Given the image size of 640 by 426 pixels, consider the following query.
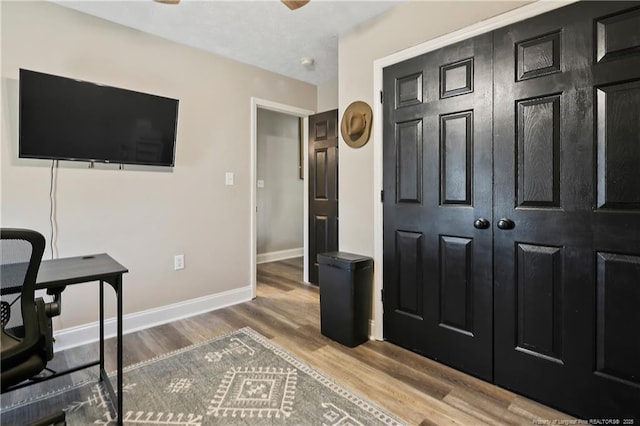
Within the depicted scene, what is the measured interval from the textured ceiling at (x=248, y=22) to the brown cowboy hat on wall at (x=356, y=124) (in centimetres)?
66

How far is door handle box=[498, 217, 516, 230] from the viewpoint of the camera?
171 cm

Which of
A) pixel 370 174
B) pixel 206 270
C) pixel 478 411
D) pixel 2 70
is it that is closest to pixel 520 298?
pixel 478 411

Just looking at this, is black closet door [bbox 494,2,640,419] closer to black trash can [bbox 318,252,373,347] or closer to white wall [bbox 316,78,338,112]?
black trash can [bbox 318,252,373,347]

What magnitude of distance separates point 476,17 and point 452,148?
30.1 inches

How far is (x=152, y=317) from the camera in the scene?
2.69m

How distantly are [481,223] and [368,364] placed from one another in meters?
1.13

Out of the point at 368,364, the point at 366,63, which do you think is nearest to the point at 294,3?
the point at 366,63

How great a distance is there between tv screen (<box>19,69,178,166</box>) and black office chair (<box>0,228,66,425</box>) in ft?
3.72

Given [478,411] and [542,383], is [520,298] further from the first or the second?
[478,411]

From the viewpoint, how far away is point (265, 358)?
2111 mm

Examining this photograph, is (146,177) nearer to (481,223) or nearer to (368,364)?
(368,364)

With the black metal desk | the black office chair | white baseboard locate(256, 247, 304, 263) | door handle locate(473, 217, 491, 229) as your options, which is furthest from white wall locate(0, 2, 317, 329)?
door handle locate(473, 217, 491, 229)

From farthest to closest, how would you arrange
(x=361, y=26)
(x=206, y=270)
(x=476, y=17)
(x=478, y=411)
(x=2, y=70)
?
(x=206, y=270)
(x=361, y=26)
(x=2, y=70)
(x=476, y=17)
(x=478, y=411)

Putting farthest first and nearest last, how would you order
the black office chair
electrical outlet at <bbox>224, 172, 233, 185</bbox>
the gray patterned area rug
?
1. electrical outlet at <bbox>224, 172, 233, 185</bbox>
2. the gray patterned area rug
3. the black office chair
